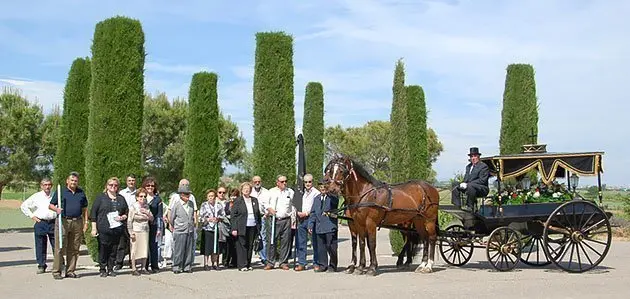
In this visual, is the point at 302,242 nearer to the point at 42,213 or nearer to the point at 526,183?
the point at 526,183

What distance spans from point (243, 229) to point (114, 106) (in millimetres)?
4065

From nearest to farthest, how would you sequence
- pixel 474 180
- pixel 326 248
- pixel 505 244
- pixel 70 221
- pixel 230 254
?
1. pixel 70 221
2. pixel 474 180
3. pixel 505 244
4. pixel 326 248
5. pixel 230 254

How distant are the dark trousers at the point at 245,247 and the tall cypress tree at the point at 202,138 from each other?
487 cm

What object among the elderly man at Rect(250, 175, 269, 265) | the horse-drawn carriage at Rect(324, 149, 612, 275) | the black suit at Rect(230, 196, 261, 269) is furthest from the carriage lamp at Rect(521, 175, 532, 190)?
the black suit at Rect(230, 196, 261, 269)

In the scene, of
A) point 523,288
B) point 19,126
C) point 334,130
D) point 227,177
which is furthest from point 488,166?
point 334,130

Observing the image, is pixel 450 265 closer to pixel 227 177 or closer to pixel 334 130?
pixel 227 177

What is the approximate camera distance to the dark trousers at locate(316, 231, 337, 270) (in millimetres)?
13172

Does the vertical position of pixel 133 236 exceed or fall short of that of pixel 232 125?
it falls short

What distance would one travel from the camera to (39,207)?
12297 millimetres

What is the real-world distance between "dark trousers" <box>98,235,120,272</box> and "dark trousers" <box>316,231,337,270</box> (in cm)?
383

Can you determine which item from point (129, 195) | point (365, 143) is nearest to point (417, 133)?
point (129, 195)

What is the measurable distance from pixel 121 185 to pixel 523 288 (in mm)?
8511

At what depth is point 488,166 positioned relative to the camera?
44.0 feet

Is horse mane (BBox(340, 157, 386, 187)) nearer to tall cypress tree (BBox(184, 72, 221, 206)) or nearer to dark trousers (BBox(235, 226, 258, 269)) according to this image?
dark trousers (BBox(235, 226, 258, 269))
